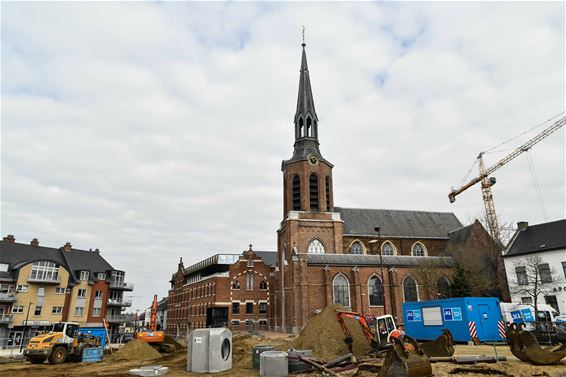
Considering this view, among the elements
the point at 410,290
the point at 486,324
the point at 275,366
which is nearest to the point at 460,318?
the point at 486,324

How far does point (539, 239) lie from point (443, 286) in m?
10.1

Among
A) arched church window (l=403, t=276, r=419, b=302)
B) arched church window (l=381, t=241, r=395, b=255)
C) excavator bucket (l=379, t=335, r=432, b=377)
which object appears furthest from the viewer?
arched church window (l=381, t=241, r=395, b=255)

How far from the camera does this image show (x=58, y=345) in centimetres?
2094

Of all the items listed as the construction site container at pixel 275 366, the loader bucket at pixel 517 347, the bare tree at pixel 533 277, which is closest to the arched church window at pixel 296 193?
the bare tree at pixel 533 277

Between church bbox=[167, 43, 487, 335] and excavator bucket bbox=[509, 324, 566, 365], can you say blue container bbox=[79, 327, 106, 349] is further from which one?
excavator bucket bbox=[509, 324, 566, 365]

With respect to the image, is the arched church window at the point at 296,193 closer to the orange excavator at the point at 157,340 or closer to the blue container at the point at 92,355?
the orange excavator at the point at 157,340

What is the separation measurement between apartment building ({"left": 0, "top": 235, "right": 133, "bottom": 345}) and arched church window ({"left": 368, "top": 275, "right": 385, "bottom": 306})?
104ft

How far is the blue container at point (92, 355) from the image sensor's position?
21.6 meters

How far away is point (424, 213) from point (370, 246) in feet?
36.1

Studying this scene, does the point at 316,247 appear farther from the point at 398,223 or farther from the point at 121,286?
the point at 121,286

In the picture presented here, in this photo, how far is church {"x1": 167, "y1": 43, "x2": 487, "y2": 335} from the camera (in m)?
38.7

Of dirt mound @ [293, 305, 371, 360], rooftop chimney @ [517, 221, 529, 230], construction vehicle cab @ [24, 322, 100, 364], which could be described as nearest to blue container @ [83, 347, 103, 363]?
construction vehicle cab @ [24, 322, 100, 364]

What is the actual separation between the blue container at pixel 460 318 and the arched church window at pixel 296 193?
21.0m

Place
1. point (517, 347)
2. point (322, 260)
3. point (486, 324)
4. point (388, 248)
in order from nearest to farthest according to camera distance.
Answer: point (517, 347) → point (486, 324) → point (322, 260) → point (388, 248)
